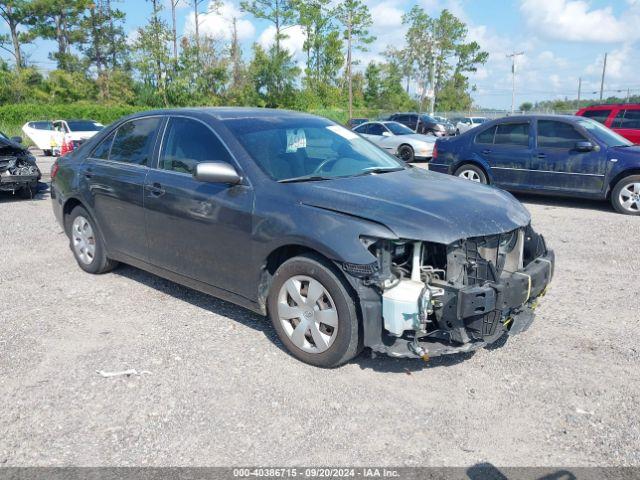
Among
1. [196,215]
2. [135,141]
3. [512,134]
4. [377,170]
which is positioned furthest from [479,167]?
[196,215]

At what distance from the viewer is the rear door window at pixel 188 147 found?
4375 mm

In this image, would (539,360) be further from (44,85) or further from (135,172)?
(44,85)

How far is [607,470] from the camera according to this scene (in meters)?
2.79

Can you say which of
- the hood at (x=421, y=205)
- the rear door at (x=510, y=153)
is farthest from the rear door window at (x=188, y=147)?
the rear door at (x=510, y=153)

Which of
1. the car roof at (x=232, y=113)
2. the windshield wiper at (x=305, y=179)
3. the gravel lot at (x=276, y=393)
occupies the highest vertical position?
the car roof at (x=232, y=113)

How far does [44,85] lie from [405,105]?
35.5m

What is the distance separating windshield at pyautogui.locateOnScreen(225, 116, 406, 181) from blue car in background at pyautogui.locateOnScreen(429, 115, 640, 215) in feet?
14.3

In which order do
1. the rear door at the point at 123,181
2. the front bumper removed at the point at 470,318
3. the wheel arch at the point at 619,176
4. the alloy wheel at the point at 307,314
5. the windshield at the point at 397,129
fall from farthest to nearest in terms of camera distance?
the windshield at the point at 397,129, the wheel arch at the point at 619,176, the rear door at the point at 123,181, the alloy wheel at the point at 307,314, the front bumper removed at the point at 470,318

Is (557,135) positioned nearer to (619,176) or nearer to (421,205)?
(619,176)

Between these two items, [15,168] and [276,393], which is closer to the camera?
[276,393]

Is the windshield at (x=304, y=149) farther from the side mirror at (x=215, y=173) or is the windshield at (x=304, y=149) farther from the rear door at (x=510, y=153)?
the rear door at (x=510, y=153)

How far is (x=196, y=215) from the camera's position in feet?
14.3

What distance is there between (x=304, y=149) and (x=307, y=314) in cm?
144

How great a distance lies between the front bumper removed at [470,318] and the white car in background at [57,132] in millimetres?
21655
